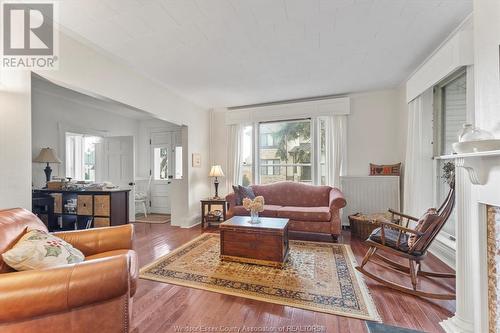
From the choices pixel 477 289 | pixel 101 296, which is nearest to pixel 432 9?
pixel 477 289

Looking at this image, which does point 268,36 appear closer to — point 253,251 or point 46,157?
point 253,251

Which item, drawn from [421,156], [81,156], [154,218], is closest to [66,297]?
[421,156]

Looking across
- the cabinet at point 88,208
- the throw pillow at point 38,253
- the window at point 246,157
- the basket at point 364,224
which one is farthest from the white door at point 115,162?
the basket at point 364,224

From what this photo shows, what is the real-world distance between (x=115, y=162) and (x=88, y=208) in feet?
6.94

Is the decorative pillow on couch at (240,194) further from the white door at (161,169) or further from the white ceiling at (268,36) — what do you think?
the white door at (161,169)

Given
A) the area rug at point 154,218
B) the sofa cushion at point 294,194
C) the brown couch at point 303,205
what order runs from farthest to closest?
1. the area rug at point 154,218
2. the sofa cushion at point 294,194
3. the brown couch at point 303,205

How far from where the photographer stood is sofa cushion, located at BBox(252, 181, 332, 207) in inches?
168

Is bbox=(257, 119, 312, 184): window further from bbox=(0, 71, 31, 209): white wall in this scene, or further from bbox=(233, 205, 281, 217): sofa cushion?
bbox=(0, 71, 31, 209): white wall

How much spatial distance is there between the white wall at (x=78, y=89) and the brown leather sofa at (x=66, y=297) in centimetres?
73

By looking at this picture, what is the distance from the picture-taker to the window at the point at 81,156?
4864 mm

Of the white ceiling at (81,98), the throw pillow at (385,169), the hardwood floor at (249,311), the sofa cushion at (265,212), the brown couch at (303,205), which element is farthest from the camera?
the throw pillow at (385,169)

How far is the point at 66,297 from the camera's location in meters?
1.16

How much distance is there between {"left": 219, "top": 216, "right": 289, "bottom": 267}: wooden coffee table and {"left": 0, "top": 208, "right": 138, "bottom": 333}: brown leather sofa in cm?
147

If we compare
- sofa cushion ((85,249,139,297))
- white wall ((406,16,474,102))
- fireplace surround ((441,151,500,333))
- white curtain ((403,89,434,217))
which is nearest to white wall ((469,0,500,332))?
fireplace surround ((441,151,500,333))
